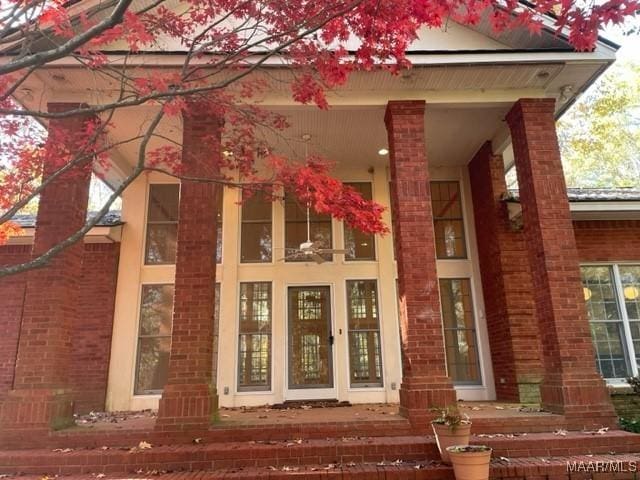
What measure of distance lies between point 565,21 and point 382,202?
5821 millimetres

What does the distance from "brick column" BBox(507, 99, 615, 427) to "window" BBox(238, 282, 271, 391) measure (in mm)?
4948

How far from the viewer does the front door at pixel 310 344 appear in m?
8.73

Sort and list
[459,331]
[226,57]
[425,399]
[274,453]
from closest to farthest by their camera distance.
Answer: [274,453], [226,57], [425,399], [459,331]

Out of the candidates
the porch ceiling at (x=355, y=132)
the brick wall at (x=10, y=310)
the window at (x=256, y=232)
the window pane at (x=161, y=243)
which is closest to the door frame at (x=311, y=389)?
the window at (x=256, y=232)

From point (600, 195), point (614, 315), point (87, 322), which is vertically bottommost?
point (614, 315)

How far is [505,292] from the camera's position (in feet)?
27.0

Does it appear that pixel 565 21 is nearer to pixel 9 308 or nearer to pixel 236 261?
pixel 236 261

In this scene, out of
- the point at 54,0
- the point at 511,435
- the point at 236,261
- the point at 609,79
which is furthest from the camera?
the point at 609,79

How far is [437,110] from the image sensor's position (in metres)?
7.47

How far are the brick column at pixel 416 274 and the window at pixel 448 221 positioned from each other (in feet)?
10.9

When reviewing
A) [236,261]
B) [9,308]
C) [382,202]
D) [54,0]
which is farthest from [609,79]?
[9,308]

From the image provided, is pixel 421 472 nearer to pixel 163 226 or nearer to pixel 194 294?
pixel 194 294

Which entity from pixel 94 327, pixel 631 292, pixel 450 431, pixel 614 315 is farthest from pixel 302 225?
pixel 631 292

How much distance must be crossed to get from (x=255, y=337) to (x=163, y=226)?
10.0 feet
